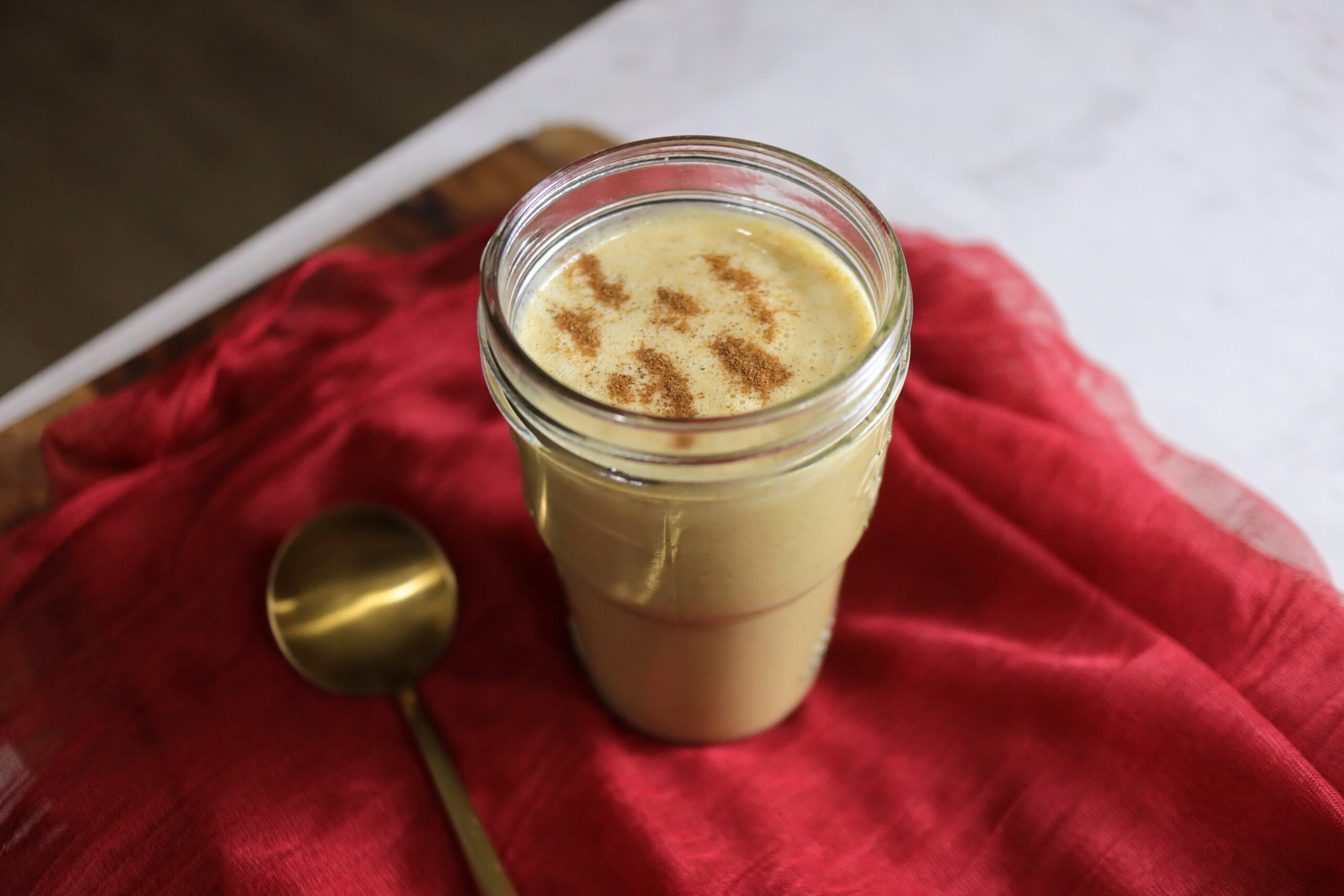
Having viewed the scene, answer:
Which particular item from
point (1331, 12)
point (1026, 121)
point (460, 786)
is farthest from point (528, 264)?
point (1331, 12)

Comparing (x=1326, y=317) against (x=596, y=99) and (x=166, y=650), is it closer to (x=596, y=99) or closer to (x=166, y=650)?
(x=596, y=99)

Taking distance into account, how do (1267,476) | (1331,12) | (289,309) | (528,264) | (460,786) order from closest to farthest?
1. (528,264)
2. (460,786)
3. (1267,476)
4. (289,309)
5. (1331,12)

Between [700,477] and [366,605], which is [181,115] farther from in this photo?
[700,477]

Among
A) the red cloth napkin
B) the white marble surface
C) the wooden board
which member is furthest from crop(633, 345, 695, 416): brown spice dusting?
the white marble surface

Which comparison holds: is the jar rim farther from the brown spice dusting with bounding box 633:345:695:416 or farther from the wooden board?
the wooden board

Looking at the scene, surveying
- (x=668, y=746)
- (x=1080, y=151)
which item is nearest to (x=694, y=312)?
(x=668, y=746)

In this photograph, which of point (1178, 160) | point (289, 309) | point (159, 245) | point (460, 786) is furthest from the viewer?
point (159, 245)
